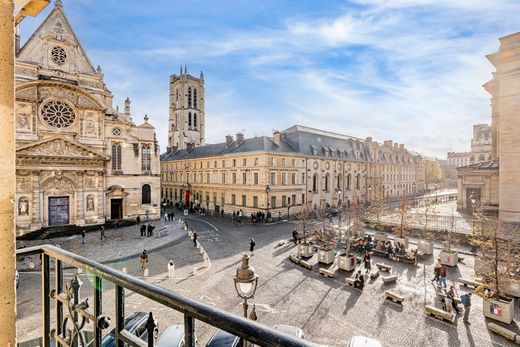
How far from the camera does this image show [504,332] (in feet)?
38.8

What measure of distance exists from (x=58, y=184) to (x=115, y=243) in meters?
11.0

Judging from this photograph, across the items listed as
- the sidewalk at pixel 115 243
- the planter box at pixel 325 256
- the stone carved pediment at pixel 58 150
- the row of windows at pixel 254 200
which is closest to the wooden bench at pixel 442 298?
the planter box at pixel 325 256

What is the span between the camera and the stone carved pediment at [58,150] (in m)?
28.6

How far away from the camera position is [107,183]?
113 ft

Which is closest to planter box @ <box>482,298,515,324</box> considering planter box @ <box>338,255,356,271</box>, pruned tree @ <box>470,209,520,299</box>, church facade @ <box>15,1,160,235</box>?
pruned tree @ <box>470,209,520,299</box>

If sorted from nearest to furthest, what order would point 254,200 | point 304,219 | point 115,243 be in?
point 304,219 < point 115,243 < point 254,200

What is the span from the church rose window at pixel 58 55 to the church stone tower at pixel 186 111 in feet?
159

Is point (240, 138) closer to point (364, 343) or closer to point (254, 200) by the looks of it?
point (254, 200)

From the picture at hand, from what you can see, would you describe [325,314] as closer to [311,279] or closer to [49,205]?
[311,279]

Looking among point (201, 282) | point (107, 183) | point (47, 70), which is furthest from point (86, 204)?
point (201, 282)

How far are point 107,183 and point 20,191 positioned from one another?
8.18 meters

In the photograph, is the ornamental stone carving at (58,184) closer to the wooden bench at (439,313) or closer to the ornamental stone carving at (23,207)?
the ornamental stone carving at (23,207)

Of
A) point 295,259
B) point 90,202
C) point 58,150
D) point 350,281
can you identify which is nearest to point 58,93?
point 58,150

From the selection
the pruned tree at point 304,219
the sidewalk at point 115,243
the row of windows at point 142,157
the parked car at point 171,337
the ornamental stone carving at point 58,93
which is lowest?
the sidewalk at point 115,243
